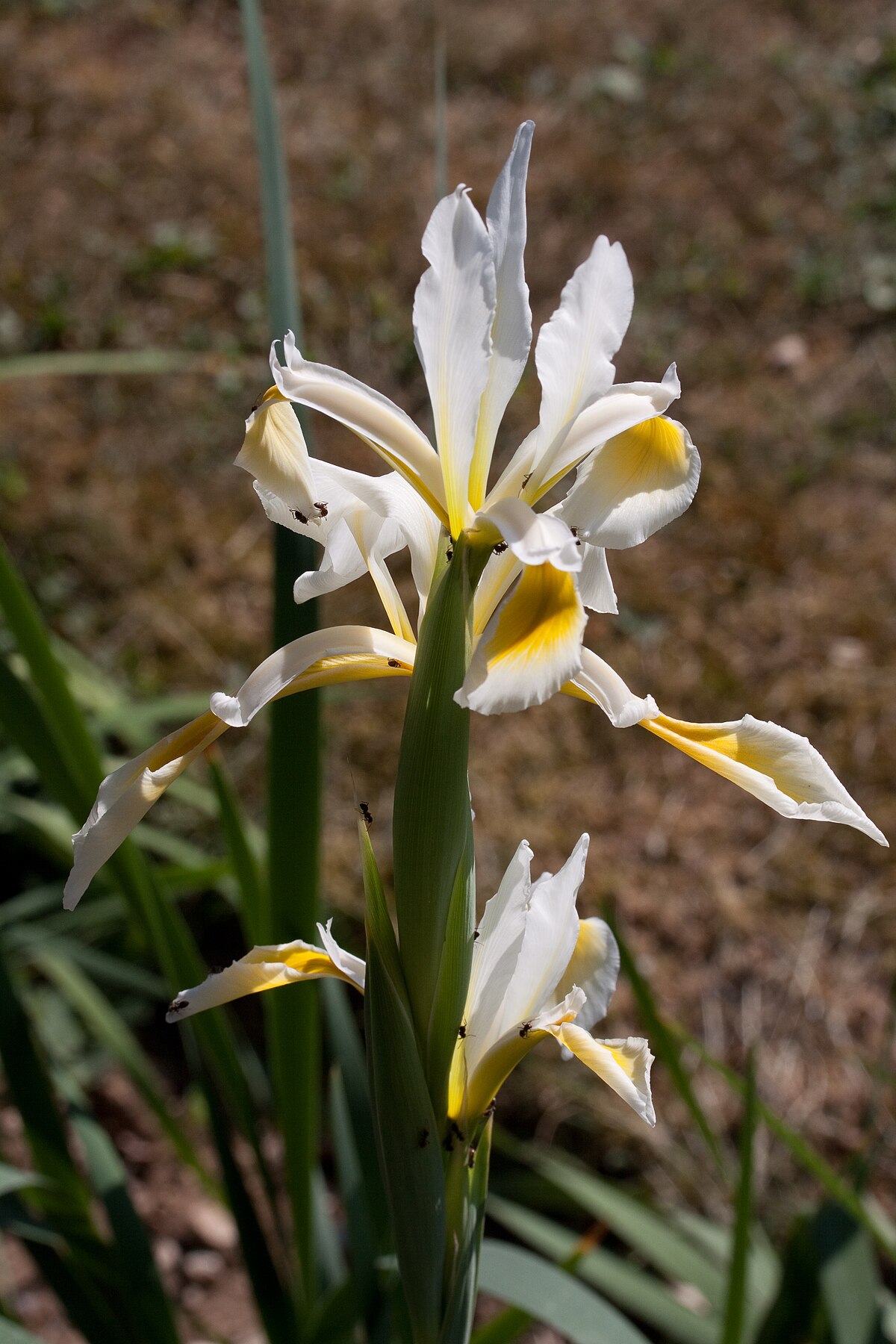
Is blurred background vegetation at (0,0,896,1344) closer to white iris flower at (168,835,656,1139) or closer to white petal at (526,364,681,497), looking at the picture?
white iris flower at (168,835,656,1139)

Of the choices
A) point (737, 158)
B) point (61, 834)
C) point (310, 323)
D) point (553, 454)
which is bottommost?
point (61, 834)

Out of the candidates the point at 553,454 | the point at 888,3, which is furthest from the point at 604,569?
the point at 888,3

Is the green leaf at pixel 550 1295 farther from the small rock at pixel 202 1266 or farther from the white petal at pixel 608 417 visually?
the small rock at pixel 202 1266

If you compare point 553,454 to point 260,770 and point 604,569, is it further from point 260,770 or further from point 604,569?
point 260,770

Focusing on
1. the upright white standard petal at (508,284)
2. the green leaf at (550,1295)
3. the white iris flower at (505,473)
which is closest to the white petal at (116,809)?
the white iris flower at (505,473)

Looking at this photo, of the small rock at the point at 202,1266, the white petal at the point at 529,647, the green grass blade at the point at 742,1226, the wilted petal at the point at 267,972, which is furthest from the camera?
the small rock at the point at 202,1266

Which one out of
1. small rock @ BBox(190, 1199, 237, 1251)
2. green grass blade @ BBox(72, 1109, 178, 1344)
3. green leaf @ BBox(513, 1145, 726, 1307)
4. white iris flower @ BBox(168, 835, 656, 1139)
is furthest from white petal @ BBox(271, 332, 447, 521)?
small rock @ BBox(190, 1199, 237, 1251)
